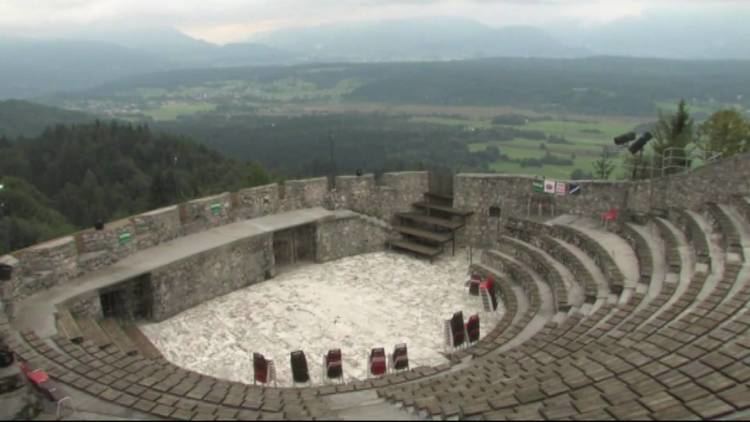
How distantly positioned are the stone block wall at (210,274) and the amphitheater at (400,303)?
0.04 m

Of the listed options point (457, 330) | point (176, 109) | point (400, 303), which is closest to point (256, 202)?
point (400, 303)

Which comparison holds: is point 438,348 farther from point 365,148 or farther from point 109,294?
point 365,148

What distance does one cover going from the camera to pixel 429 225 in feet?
51.8

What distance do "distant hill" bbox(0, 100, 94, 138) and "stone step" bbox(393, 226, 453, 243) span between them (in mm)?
85880

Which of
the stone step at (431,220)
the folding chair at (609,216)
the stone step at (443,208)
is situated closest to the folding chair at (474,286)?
the stone step at (431,220)

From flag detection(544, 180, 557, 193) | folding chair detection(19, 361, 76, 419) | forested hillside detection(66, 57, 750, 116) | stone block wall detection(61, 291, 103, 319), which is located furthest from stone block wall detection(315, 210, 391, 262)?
forested hillside detection(66, 57, 750, 116)

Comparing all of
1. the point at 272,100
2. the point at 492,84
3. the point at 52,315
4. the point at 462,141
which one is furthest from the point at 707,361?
the point at 272,100

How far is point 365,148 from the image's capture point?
7000 centimetres

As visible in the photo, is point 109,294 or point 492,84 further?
point 492,84

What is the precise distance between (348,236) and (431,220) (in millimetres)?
2264

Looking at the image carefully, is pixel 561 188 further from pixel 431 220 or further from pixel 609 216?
pixel 431 220

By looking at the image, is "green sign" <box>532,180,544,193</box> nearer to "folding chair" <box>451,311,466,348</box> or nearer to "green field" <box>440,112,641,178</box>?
"folding chair" <box>451,311,466,348</box>

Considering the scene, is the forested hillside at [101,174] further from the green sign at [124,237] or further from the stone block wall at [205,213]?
the green sign at [124,237]

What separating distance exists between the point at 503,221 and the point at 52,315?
10543mm
